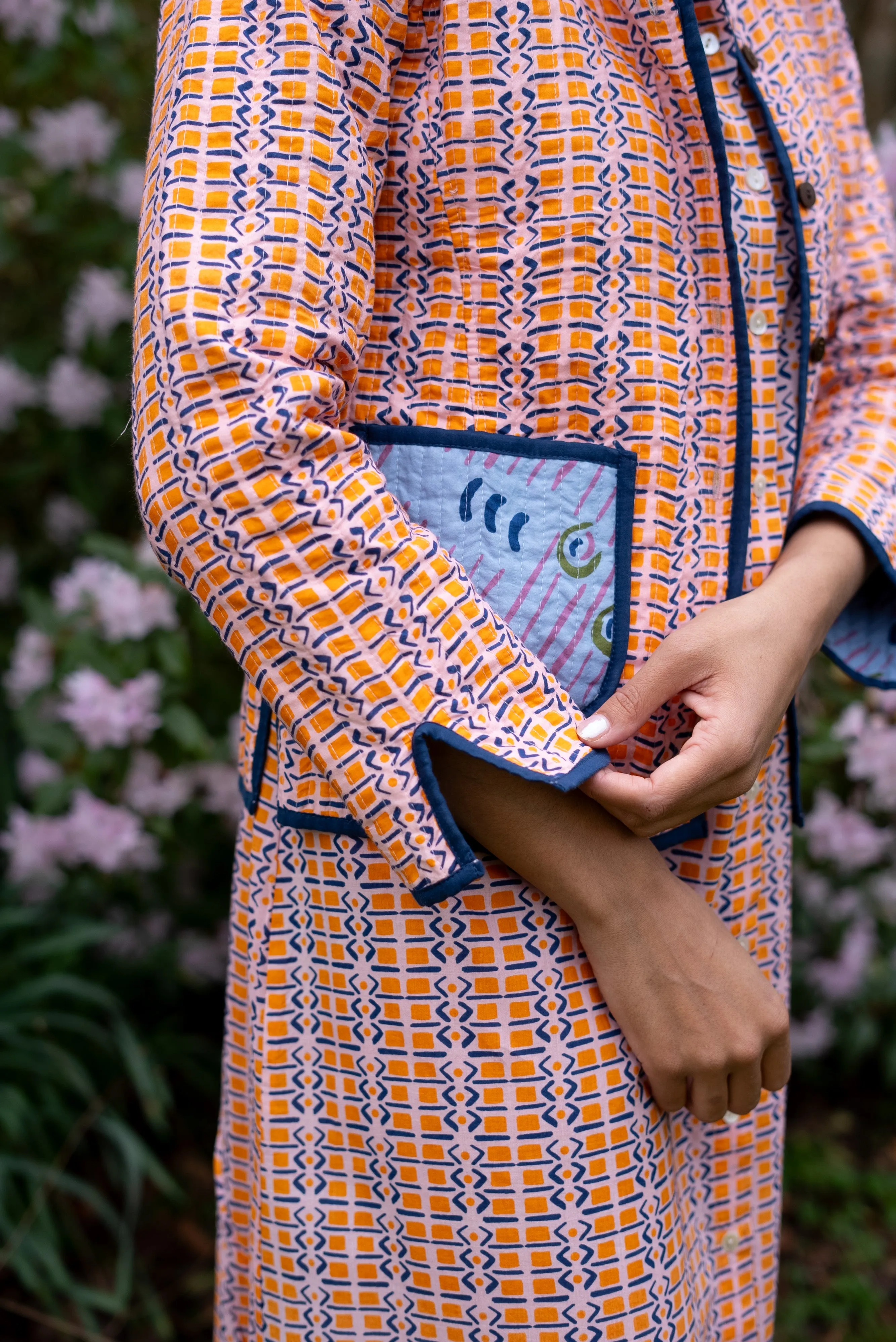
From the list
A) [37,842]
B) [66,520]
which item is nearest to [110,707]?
[37,842]

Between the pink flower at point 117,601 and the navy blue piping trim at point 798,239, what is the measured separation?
1.31 meters

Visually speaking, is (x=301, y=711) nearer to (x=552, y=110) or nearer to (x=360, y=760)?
(x=360, y=760)

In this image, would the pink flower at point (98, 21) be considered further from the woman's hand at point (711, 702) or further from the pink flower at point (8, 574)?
the woman's hand at point (711, 702)

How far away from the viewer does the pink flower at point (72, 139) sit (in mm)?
2242

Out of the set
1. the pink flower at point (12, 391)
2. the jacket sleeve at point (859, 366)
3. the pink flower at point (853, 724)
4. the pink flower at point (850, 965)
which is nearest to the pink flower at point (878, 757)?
the pink flower at point (853, 724)

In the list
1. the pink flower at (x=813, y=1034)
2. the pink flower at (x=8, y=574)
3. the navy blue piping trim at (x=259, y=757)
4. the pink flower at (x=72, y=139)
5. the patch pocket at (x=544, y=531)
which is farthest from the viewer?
the pink flower at (x=8, y=574)

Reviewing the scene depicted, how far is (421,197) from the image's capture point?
0.78m

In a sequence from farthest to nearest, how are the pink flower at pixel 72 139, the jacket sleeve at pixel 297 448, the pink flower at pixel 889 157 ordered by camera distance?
the pink flower at pixel 72 139
the pink flower at pixel 889 157
the jacket sleeve at pixel 297 448

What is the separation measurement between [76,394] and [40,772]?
0.86 m

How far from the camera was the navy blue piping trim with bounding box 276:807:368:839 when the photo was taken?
0.79 meters

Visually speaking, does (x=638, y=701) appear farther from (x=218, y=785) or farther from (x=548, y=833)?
(x=218, y=785)

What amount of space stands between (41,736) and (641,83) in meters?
1.58

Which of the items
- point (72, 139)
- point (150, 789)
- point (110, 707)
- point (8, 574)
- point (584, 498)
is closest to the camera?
point (584, 498)

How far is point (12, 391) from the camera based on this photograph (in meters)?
2.34
